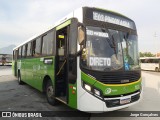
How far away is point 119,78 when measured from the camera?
588 cm

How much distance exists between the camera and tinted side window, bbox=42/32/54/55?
7.81 metres

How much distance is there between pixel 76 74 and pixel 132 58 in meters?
1.92

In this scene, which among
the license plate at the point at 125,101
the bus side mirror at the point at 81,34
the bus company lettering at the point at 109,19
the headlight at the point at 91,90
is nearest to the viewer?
the bus side mirror at the point at 81,34

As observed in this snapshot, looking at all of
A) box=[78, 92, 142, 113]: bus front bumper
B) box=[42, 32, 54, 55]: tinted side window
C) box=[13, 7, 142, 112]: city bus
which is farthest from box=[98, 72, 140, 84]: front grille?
box=[42, 32, 54, 55]: tinted side window

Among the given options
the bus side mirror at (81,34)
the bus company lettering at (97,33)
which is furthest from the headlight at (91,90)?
the bus company lettering at (97,33)

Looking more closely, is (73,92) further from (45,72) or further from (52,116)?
(45,72)

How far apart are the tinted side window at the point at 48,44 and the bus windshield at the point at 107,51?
A: 241 cm

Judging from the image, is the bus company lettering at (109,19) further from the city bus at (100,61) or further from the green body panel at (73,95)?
the green body panel at (73,95)

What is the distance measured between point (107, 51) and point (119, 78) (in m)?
0.81

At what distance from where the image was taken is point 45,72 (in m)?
8.26

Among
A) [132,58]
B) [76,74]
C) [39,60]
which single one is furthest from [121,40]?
[39,60]

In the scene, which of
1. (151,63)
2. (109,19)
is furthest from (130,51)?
(151,63)

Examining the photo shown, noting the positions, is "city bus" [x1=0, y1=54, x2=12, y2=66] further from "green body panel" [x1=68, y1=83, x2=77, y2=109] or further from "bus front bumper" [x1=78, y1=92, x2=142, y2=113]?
"bus front bumper" [x1=78, y1=92, x2=142, y2=113]

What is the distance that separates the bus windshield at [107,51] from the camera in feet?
18.4
